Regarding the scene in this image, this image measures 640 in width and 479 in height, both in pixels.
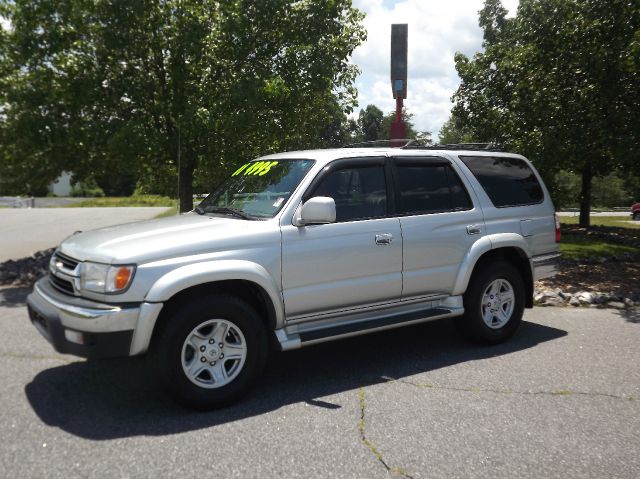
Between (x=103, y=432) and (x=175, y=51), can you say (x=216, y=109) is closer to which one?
(x=175, y=51)

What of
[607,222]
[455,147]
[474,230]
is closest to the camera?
[474,230]

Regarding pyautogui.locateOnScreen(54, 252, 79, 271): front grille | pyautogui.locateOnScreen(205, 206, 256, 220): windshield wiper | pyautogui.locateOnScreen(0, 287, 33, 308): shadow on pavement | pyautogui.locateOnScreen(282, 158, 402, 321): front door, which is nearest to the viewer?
pyautogui.locateOnScreen(54, 252, 79, 271): front grille

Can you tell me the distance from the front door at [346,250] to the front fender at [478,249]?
70 cm

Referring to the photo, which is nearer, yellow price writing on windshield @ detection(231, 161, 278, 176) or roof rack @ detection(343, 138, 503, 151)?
yellow price writing on windshield @ detection(231, 161, 278, 176)

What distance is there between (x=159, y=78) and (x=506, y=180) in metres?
6.41

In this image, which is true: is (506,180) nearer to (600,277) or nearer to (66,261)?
(66,261)

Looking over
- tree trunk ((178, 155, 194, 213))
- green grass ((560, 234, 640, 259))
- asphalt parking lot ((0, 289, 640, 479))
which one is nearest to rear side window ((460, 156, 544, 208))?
asphalt parking lot ((0, 289, 640, 479))

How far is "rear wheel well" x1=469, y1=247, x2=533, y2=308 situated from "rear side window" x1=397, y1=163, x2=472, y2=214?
1.85 feet

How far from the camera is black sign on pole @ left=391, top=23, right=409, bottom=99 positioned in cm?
729

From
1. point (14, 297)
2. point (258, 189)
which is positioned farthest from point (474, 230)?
point (14, 297)

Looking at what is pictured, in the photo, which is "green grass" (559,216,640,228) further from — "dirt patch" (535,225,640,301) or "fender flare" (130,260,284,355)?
"fender flare" (130,260,284,355)

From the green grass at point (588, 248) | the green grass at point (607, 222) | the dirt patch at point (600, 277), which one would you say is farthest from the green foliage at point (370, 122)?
the dirt patch at point (600, 277)

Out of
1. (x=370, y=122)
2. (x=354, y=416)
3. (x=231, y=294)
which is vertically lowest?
(x=354, y=416)

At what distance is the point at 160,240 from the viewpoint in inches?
158
